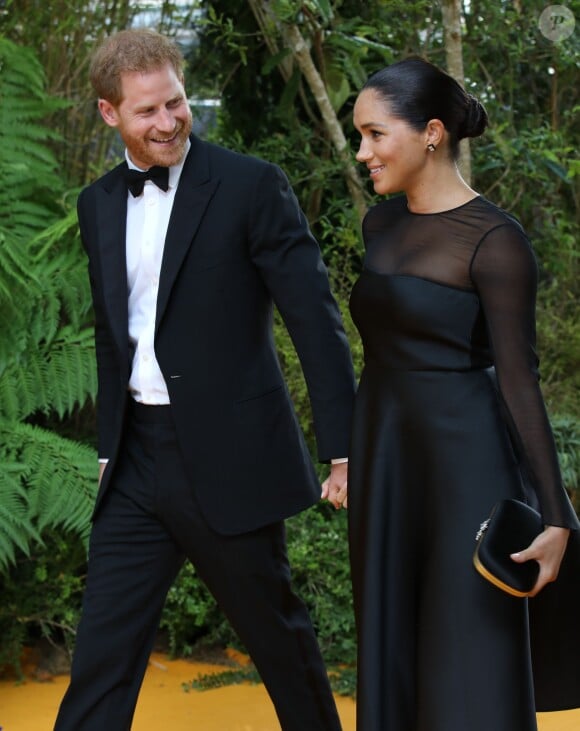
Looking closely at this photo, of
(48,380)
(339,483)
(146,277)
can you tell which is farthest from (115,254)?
(48,380)

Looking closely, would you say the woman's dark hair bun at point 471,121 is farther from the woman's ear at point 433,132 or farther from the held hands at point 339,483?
the held hands at point 339,483

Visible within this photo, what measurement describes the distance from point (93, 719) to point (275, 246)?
124cm

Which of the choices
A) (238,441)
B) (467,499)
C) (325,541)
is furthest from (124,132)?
(325,541)

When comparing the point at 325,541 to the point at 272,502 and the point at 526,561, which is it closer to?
the point at 272,502

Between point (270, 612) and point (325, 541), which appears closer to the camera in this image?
point (270, 612)

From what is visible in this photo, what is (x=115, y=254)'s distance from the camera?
320cm

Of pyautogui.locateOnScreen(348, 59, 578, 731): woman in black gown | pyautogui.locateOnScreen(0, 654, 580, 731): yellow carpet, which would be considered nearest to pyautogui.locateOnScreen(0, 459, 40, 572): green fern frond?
pyautogui.locateOnScreen(0, 654, 580, 731): yellow carpet

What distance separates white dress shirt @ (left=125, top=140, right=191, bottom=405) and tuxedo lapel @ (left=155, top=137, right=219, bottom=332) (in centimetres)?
4

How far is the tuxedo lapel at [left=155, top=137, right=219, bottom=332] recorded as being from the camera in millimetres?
3092

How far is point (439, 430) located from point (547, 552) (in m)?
0.35

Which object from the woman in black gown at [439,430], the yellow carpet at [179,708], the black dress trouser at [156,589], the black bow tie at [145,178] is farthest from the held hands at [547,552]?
the yellow carpet at [179,708]

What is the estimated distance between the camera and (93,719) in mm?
3086

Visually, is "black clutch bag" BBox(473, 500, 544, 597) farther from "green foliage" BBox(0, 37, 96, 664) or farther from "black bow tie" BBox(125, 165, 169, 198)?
"green foliage" BBox(0, 37, 96, 664)

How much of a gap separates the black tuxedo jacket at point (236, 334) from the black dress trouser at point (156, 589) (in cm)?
6
